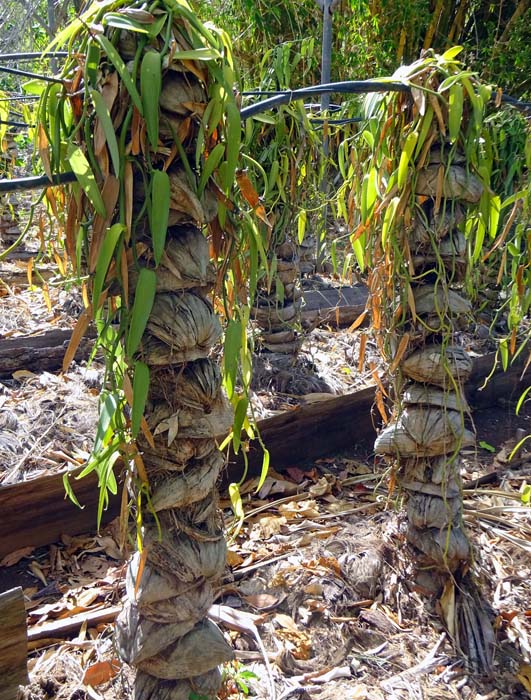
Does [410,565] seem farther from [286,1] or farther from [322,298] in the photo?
[286,1]

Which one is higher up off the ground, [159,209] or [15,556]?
[159,209]

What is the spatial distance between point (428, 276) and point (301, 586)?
0.90 meters

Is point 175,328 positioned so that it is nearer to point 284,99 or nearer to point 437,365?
point 284,99

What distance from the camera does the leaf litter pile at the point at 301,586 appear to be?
5.01 feet

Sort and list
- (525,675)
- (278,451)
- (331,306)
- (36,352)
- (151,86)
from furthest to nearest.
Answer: (331,306) < (36,352) < (278,451) < (525,675) < (151,86)

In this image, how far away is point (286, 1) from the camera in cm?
482

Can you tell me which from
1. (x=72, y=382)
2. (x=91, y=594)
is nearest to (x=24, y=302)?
(x=72, y=382)

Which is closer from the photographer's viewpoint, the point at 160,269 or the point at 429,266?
the point at 160,269

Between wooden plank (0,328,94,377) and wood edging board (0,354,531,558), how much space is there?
91 centimetres

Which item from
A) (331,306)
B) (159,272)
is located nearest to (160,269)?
(159,272)

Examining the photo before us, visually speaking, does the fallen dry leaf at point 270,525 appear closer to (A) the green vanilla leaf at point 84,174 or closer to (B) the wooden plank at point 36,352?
(B) the wooden plank at point 36,352

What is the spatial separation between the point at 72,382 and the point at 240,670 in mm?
1558

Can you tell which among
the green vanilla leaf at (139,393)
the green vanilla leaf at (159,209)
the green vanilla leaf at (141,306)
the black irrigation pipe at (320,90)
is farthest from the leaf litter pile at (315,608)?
the black irrigation pipe at (320,90)

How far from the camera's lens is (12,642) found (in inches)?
46.7
